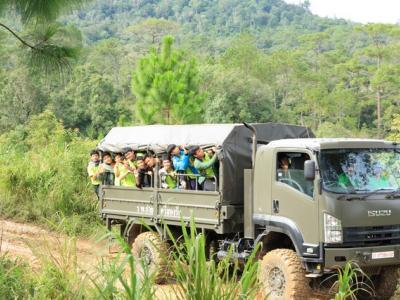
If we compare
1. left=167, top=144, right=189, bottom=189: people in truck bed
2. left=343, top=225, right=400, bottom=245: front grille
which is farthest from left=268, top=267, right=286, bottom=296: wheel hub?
left=167, top=144, right=189, bottom=189: people in truck bed

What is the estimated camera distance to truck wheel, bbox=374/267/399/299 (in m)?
7.80

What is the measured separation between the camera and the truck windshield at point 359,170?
7.26m

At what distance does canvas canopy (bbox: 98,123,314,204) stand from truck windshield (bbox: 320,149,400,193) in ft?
5.42

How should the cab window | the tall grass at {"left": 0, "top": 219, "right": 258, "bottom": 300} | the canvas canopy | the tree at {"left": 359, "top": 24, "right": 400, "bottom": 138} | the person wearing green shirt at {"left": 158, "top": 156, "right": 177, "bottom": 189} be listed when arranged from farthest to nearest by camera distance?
the tree at {"left": 359, "top": 24, "right": 400, "bottom": 138} → the person wearing green shirt at {"left": 158, "top": 156, "right": 177, "bottom": 189} → the canvas canopy → the cab window → the tall grass at {"left": 0, "top": 219, "right": 258, "bottom": 300}

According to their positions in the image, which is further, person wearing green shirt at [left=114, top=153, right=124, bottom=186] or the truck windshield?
person wearing green shirt at [left=114, top=153, right=124, bottom=186]

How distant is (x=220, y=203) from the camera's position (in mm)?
8414

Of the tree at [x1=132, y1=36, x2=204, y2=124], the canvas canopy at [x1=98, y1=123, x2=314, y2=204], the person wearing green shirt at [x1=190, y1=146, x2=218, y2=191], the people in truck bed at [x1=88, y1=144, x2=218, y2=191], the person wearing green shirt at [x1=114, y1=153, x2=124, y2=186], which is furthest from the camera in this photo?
the tree at [x1=132, y1=36, x2=204, y2=124]

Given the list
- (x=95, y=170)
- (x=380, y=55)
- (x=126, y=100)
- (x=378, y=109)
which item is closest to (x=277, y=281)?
(x=95, y=170)

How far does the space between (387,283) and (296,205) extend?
5.27 ft

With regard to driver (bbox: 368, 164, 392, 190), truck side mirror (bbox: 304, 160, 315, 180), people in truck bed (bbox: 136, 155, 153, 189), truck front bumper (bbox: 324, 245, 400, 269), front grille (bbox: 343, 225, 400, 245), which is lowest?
truck front bumper (bbox: 324, 245, 400, 269)

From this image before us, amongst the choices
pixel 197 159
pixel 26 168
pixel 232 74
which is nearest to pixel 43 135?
pixel 26 168

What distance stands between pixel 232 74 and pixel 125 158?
4748cm

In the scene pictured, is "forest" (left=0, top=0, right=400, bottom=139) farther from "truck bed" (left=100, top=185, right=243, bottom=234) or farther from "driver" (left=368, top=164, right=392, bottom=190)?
"driver" (left=368, top=164, right=392, bottom=190)

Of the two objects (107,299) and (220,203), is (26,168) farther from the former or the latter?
(107,299)
